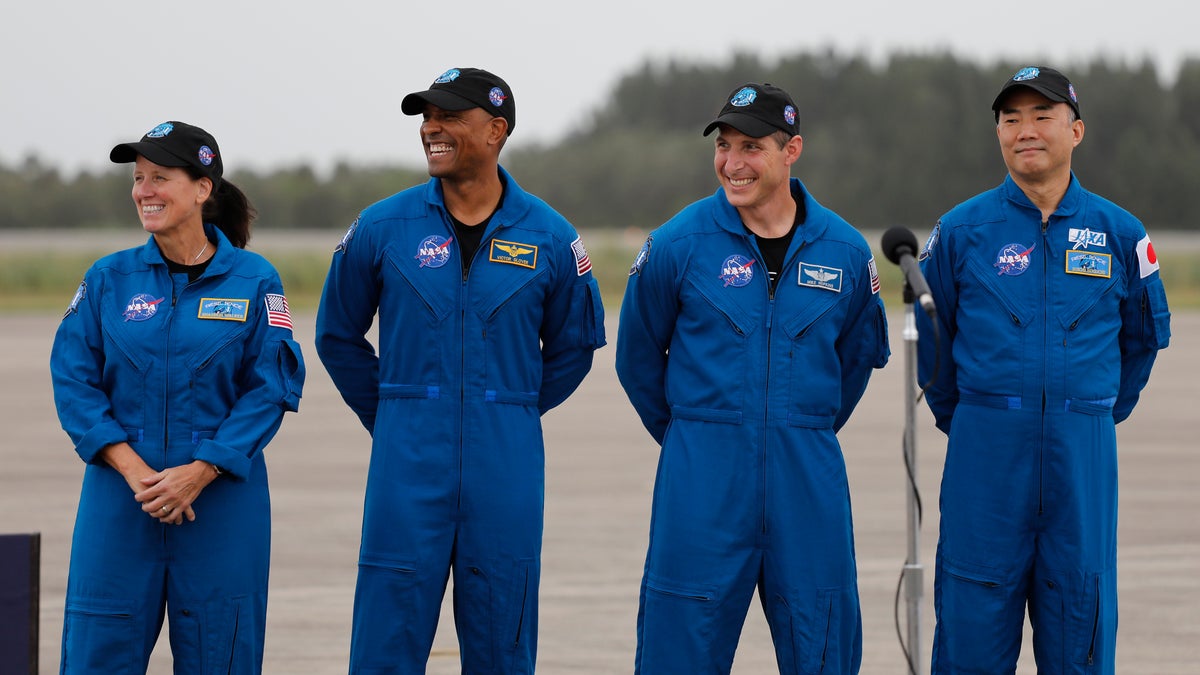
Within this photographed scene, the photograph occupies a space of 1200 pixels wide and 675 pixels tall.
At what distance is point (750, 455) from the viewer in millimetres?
4535

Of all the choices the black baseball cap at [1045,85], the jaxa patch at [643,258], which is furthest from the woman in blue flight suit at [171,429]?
the black baseball cap at [1045,85]

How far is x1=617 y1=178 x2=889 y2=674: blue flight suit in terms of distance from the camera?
454 cm

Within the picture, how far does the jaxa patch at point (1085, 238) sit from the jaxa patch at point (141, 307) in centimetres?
282

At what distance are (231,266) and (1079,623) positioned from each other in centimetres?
284

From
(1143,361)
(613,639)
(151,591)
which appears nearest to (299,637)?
(613,639)

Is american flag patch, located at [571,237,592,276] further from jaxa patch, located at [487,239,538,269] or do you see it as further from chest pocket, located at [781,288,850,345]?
chest pocket, located at [781,288,850,345]

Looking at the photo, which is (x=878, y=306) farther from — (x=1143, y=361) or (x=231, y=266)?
(x=231, y=266)

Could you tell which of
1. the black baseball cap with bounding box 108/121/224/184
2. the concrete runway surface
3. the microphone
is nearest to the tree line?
the concrete runway surface

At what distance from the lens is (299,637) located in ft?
23.1

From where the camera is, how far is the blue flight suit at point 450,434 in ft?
15.4

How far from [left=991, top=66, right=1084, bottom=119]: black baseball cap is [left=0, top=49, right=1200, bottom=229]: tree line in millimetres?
57099

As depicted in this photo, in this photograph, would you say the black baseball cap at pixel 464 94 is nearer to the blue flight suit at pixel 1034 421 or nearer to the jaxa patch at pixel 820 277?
the jaxa patch at pixel 820 277

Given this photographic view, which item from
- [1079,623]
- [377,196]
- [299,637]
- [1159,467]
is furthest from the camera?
[377,196]

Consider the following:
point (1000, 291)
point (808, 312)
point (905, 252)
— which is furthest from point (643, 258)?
point (1000, 291)
